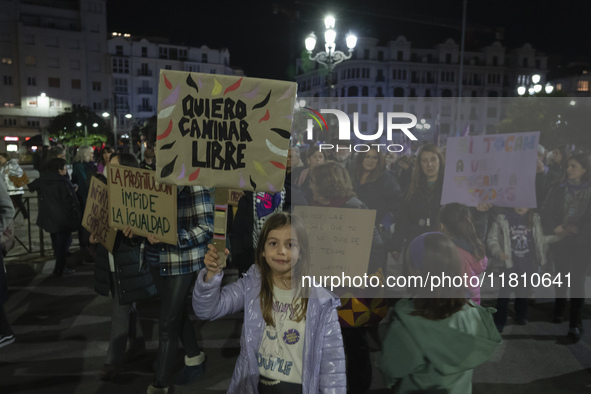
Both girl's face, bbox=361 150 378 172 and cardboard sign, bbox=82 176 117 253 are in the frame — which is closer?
cardboard sign, bbox=82 176 117 253

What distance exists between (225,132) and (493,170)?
233 centimetres

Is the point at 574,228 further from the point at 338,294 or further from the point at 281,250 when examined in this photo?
the point at 281,250

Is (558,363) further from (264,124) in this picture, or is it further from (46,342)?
(46,342)

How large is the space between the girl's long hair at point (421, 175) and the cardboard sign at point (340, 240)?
1239 millimetres

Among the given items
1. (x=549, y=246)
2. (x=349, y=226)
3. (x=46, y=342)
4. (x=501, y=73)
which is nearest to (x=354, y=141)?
(x=349, y=226)

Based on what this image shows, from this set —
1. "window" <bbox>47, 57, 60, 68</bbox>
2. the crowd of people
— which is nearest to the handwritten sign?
the crowd of people

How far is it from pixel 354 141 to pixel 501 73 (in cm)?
7954

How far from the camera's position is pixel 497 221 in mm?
4973

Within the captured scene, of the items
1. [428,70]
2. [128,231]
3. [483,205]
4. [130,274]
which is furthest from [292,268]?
[428,70]

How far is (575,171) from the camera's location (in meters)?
4.95

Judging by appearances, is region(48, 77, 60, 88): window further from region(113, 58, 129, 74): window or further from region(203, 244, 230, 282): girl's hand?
region(203, 244, 230, 282): girl's hand

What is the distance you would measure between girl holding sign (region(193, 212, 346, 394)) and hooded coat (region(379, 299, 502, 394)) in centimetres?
28

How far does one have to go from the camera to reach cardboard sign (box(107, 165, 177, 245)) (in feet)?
10.7

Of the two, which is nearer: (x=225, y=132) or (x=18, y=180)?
(x=225, y=132)
